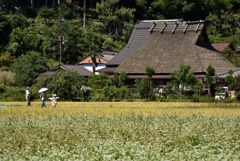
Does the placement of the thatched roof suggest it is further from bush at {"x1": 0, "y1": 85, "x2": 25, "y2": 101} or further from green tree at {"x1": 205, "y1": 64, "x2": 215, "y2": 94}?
bush at {"x1": 0, "y1": 85, "x2": 25, "y2": 101}

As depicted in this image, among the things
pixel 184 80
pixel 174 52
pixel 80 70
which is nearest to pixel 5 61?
pixel 80 70

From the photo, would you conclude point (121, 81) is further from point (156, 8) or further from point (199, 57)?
point (156, 8)

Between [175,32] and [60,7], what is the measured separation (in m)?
12.8

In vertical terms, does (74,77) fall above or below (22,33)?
below

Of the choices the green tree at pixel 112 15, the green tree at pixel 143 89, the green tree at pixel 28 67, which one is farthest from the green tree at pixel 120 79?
the green tree at pixel 112 15

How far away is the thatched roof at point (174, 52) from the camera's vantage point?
1774 inches

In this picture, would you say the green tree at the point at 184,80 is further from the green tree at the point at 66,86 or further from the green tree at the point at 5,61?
the green tree at the point at 5,61

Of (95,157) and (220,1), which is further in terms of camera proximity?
(220,1)

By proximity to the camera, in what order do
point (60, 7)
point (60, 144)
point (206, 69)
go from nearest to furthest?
point (60, 144)
point (206, 69)
point (60, 7)

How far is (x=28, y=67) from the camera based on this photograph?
46969mm

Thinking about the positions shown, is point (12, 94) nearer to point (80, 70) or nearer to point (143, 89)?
point (143, 89)

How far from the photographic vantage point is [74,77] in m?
38.7

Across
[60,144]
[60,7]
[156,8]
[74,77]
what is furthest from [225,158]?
[156,8]

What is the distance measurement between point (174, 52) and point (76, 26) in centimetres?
1085
